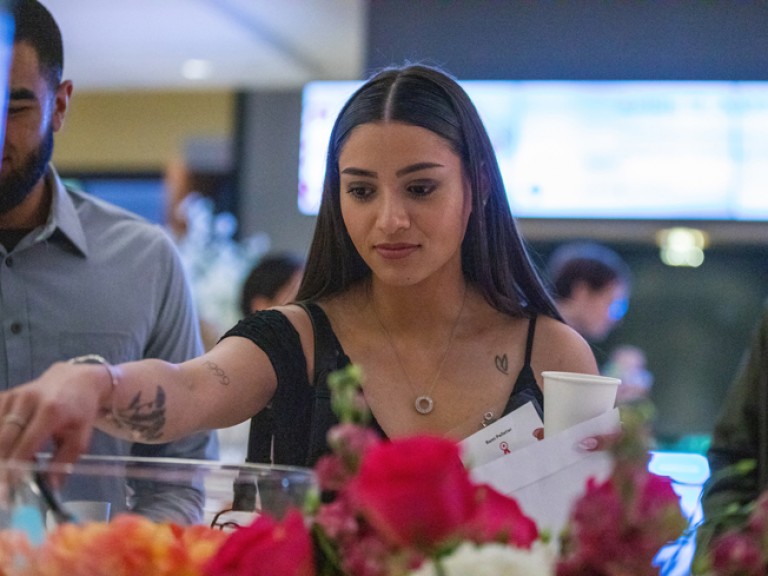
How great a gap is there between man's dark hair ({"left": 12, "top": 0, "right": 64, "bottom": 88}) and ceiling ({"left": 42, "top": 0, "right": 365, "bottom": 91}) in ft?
12.3

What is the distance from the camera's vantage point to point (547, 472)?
876 millimetres

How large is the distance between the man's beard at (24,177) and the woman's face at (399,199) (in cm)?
54

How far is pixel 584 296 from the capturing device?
4.55m

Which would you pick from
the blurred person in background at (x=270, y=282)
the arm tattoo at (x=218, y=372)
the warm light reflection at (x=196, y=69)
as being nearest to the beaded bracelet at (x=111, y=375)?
the arm tattoo at (x=218, y=372)

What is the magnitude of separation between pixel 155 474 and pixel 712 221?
4.61 metres

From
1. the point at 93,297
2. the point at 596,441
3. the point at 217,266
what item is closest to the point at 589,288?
the point at 217,266

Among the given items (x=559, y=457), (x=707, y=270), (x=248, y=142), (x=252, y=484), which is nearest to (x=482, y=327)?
(x=559, y=457)

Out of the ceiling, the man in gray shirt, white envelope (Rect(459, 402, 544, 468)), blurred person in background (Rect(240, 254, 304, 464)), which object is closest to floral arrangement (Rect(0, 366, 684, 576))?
white envelope (Rect(459, 402, 544, 468))

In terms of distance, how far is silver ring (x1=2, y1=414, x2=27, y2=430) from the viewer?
0.75m

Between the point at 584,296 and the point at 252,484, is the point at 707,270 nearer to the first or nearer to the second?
the point at 584,296

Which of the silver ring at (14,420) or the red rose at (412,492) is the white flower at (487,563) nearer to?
the red rose at (412,492)

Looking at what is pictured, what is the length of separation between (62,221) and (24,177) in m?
0.13

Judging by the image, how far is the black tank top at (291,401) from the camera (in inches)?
54.2

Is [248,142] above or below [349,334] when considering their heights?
above
